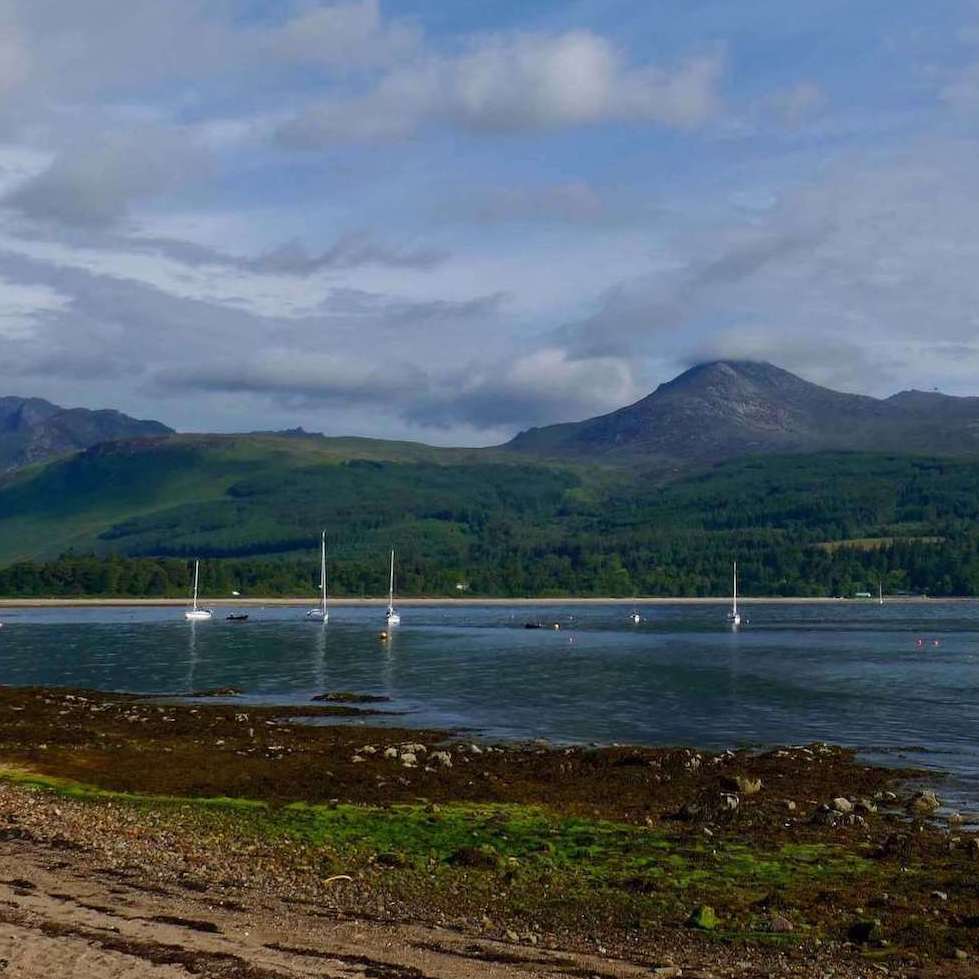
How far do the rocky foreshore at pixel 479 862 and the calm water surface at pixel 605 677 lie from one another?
10177mm

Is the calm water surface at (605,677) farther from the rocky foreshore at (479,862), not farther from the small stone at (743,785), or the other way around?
the rocky foreshore at (479,862)

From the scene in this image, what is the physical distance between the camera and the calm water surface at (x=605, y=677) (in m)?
64.0

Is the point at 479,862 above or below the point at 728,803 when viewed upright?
above

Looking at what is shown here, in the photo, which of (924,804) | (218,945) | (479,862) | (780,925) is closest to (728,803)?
(924,804)

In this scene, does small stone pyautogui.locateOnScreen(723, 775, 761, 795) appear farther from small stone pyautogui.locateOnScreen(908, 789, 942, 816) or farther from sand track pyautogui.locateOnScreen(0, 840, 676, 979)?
sand track pyautogui.locateOnScreen(0, 840, 676, 979)

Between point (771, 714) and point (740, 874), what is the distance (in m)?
46.1

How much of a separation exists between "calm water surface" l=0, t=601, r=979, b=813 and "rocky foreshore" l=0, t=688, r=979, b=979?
401 inches

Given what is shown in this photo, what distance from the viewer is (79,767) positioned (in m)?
45.2

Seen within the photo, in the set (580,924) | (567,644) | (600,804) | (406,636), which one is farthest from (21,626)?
(580,924)

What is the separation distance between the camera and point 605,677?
10112cm

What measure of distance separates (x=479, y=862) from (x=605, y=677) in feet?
240

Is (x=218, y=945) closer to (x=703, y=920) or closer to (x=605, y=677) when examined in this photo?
(x=703, y=920)

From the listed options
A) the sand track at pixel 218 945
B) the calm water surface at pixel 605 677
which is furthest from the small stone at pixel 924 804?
the sand track at pixel 218 945

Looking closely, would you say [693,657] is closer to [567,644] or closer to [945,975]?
[567,644]
